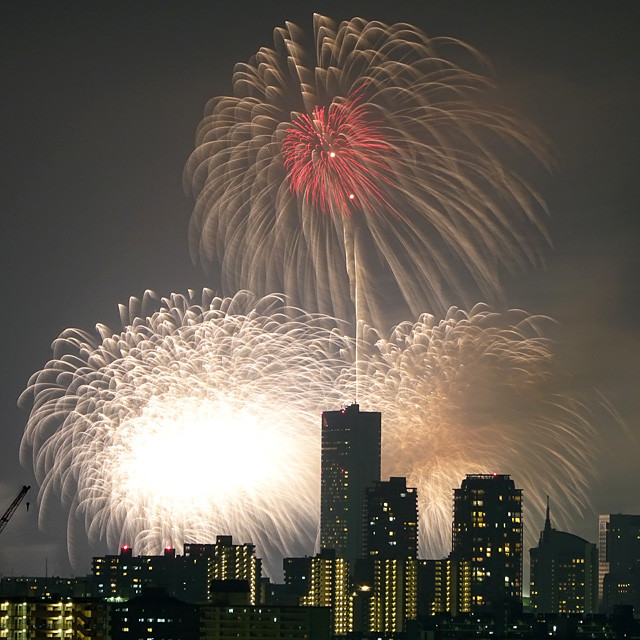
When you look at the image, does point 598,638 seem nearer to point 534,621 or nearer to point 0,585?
point 534,621

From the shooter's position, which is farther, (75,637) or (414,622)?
(414,622)

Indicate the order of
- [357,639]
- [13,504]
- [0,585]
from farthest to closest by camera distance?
[0,585] < [357,639] < [13,504]

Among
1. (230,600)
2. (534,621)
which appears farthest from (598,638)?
(230,600)

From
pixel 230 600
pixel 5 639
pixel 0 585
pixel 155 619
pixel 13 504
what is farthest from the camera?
pixel 0 585

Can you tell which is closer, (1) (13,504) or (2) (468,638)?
(1) (13,504)

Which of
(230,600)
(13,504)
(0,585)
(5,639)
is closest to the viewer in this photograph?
(5,639)

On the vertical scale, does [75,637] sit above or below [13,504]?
below

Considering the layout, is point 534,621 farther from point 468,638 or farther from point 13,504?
point 13,504

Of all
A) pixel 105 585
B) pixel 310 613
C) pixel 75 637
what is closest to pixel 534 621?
pixel 310 613

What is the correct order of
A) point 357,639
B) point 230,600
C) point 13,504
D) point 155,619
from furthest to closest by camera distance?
point 357,639
point 230,600
point 155,619
point 13,504
